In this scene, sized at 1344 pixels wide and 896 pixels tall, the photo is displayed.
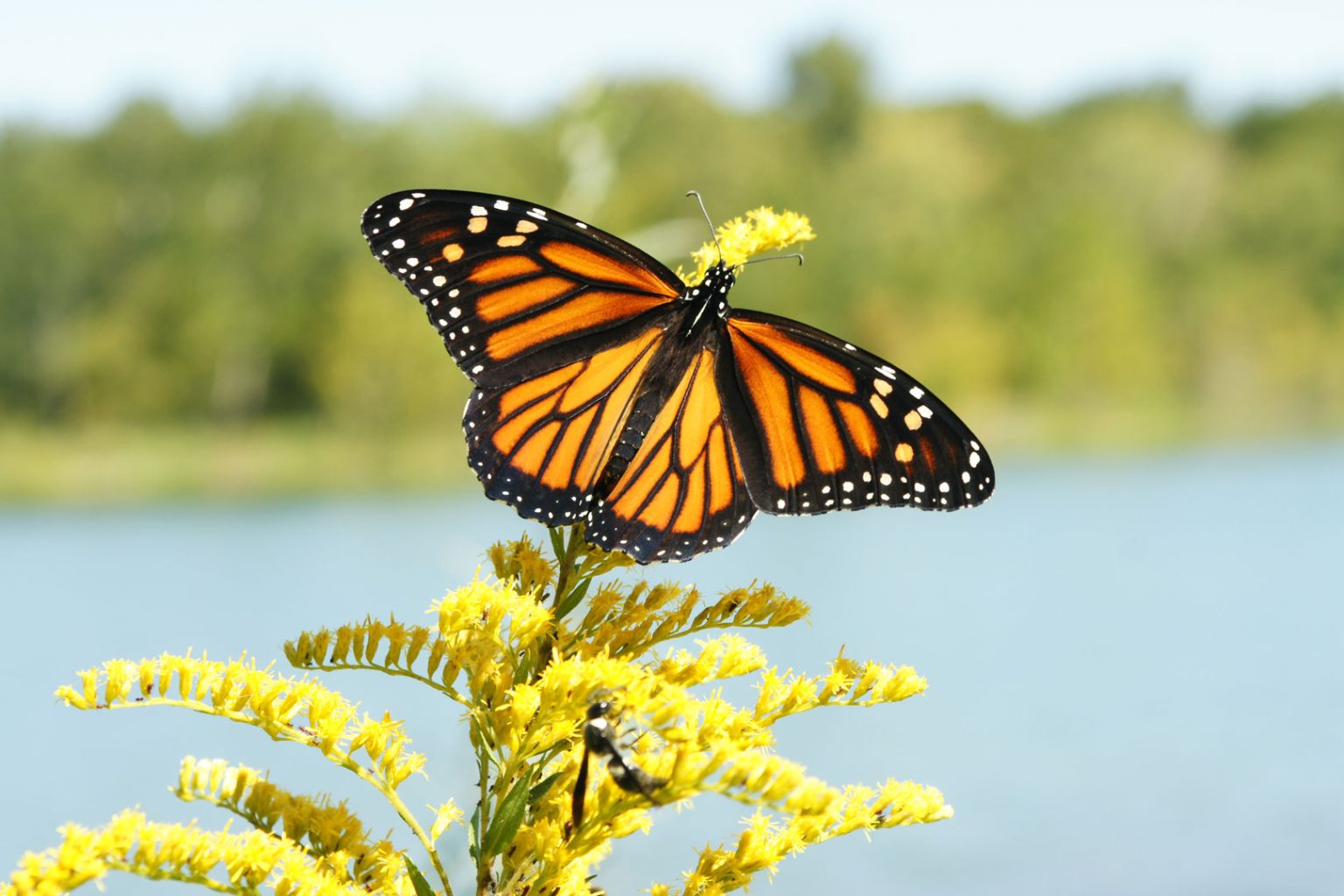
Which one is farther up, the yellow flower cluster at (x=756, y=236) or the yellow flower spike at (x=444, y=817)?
the yellow flower cluster at (x=756, y=236)

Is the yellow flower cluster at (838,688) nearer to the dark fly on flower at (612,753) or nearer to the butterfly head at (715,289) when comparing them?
the dark fly on flower at (612,753)

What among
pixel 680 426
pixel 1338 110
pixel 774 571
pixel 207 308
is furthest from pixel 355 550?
pixel 1338 110

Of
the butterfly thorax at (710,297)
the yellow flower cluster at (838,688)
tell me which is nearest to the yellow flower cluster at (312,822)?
the yellow flower cluster at (838,688)

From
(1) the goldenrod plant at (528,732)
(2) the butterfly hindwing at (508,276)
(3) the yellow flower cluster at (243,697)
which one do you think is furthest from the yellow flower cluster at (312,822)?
(2) the butterfly hindwing at (508,276)

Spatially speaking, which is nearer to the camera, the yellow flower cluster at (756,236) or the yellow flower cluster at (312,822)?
the yellow flower cluster at (312,822)

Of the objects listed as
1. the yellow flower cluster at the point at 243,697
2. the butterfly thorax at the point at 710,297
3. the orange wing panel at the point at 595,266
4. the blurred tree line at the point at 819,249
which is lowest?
the yellow flower cluster at the point at 243,697

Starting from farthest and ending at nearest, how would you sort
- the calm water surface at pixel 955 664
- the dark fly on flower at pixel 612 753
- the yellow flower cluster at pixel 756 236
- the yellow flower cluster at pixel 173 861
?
the calm water surface at pixel 955 664 → the yellow flower cluster at pixel 756 236 → the dark fly on flower at pixel 612 753 → the yellow flower cluster at pixel 173 861

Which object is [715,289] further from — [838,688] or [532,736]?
[532,736]

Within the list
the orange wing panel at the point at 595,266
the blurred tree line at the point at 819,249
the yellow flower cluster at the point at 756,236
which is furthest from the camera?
the blurred tree line at the point at 819,249

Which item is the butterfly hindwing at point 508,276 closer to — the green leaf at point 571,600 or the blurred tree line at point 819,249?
the green leaf at point 571,600
